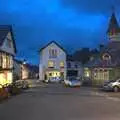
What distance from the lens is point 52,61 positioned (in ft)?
408

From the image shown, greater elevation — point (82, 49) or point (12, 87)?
point (82, 49)

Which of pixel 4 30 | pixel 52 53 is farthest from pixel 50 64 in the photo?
pixel 4 30

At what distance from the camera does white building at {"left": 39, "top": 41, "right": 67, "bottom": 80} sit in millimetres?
123812

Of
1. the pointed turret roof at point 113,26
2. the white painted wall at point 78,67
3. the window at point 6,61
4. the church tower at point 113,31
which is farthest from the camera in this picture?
the white painted wall at point 78,67

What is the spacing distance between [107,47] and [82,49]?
182ft

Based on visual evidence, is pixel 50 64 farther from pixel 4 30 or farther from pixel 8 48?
pixel 4 30

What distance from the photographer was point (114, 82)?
58969 mm

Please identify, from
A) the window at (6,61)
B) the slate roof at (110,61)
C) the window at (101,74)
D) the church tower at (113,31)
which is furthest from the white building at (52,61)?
the window at (6,61)

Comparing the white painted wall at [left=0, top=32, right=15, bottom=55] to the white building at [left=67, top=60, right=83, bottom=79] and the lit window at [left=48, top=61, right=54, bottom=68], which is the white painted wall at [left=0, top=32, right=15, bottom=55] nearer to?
the lit window at [left=48, top=61, right=54, bottom=68]

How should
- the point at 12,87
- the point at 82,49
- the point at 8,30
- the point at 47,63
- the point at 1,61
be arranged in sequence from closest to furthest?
the point at 12,87 → the point at 1,61 → the point at 8,30 → the point at 47,63 → the point at 82,49

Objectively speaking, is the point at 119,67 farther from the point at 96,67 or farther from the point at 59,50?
the point at 59,50

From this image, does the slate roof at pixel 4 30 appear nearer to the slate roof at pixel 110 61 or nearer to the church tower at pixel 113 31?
the slate roof at pixel 110 61

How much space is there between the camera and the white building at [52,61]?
4875 inches

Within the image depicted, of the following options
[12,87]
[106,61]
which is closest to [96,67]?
[106,61]
